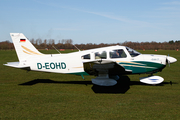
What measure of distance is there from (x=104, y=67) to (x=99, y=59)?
2.48 ft

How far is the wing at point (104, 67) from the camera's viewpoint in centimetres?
652

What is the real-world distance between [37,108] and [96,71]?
3.13 metres

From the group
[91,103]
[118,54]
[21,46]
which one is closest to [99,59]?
[118,54]

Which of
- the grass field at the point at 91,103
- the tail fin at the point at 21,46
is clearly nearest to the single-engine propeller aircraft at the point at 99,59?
the tail fin at the point at 21,46

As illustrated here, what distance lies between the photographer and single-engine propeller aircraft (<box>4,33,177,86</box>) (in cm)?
750

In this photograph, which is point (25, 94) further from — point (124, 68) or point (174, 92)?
point (174, 92)

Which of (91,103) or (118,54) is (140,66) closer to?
(118,54)

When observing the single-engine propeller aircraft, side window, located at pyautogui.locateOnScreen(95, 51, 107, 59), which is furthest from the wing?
side window, located at pyautogui.locateOnScreen(95, 51, 107, 59)

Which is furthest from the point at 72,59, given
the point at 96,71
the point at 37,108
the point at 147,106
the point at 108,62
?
the point at 147,106

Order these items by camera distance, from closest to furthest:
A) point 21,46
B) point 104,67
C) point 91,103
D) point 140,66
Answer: point 91,103 < point 104,67 < point 140,66 < point 21,46

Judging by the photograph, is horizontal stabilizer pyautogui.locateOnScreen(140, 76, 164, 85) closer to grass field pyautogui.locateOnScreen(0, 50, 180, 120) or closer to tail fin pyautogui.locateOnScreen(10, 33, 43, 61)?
grass field pyautogui.locateOnScreen(0, 50, 180, 120)

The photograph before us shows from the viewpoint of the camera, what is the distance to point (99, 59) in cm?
761

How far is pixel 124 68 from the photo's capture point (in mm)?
7184

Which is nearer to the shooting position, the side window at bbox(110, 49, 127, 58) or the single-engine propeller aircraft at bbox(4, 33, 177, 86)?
the single-engine propeller aircraft at bbox(4, 33, 177, 86)
